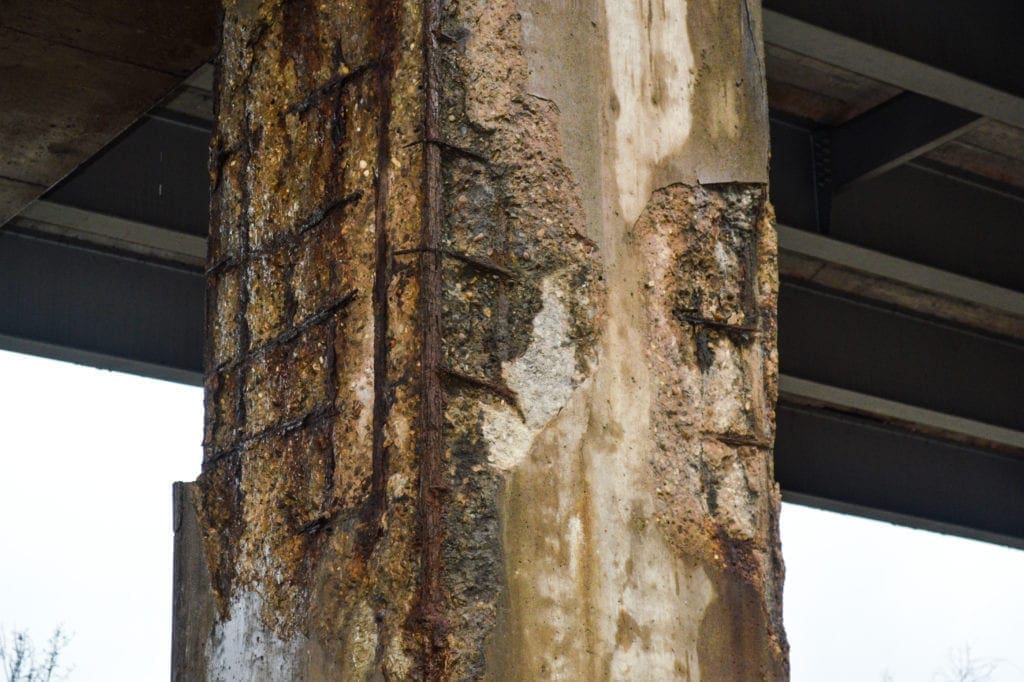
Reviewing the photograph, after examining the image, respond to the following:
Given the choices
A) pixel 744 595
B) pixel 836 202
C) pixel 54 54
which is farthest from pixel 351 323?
pixel 836 202

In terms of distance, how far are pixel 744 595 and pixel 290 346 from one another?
0.84m

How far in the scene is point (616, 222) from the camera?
237cm

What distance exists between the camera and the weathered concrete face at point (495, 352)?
2.10 metres

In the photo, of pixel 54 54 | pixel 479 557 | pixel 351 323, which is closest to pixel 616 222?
pixel 351 323

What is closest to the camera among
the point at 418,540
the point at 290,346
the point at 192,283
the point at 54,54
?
the point at 418,540

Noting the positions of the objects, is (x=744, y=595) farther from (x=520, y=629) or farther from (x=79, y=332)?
(x=79, y=332)

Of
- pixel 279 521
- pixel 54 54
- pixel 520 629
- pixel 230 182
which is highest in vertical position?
pixel 54 54

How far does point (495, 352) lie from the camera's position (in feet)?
7.16

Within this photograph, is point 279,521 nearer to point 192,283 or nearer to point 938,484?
point 192,283

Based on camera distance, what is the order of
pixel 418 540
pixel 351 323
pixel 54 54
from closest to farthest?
pixel 418 540 → pixel 351 323 → pixel 54 54

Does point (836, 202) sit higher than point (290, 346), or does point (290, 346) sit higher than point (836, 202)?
point (836, 202)

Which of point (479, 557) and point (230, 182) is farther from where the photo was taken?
point (230, 182)

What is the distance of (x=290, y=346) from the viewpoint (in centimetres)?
240

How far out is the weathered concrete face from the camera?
6.89 feet
